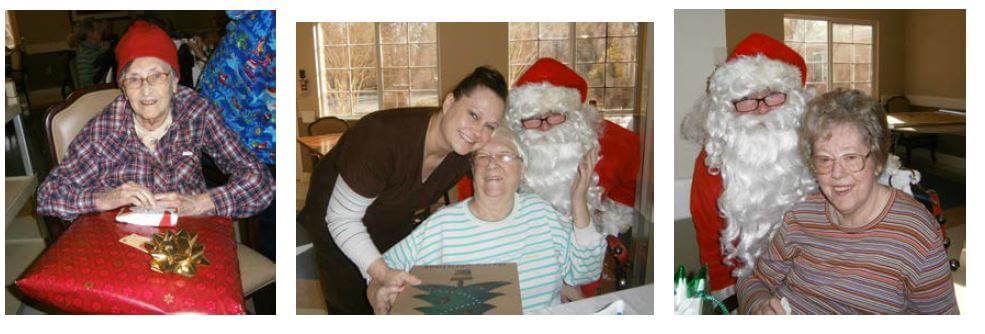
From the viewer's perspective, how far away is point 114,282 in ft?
4.28

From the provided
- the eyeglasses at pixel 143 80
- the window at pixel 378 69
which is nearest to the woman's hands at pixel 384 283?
the window at pixel 378 69

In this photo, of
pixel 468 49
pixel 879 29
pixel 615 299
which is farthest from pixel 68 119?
pixel 879 29

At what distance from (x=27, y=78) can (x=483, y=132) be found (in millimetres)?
1011

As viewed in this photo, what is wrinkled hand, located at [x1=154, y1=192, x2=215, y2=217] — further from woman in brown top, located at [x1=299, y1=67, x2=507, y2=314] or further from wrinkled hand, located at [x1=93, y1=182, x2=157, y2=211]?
woman in brown top, located at [x1=299, y1=67, x2=507, y2=314]

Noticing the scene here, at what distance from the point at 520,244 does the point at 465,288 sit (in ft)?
0.47

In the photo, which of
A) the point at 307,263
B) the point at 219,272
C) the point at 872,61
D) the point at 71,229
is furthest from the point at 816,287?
the point at 71,229

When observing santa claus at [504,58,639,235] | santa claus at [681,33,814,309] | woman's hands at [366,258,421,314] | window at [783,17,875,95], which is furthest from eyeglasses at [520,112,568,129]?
window at [783,17,875,95]

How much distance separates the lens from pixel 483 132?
52.3 inches

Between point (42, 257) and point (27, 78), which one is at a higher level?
point (27, 78)

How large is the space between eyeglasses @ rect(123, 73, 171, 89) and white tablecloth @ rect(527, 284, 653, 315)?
0.88 metres

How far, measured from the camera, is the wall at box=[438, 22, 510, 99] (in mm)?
1328

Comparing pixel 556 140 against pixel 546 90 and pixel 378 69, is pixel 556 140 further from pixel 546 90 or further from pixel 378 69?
pixel 378 69
